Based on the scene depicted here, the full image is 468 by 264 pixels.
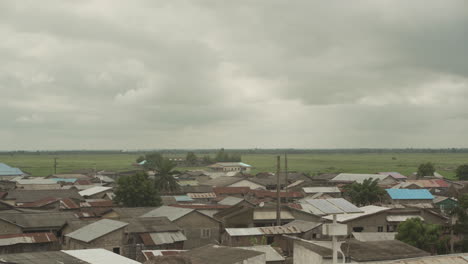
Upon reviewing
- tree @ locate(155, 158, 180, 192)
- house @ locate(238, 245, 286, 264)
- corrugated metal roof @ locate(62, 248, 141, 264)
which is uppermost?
tree @ locate(155, 158, 180, 192)

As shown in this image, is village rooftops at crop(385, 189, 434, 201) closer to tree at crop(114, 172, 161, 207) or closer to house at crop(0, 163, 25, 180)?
tree at crop(114, 172, 161, 207)

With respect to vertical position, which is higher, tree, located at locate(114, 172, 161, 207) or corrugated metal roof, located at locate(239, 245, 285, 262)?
tree, located at locate(114, 172, 161, 207)

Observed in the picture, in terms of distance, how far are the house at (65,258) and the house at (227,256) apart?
148 inches

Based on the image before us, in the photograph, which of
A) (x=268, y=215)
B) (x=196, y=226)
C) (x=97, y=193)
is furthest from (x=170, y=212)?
(x=97, y=193)

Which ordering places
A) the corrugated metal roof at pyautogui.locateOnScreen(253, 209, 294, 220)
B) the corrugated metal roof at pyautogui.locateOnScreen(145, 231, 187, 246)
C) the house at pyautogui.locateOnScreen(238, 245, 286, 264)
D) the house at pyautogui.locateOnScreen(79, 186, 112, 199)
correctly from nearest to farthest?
the house at pyautogui.locateOnScreen(238, 245, 286, 264) → the corrugated metal roof at pyautogui.locateOnScreen(145, 231, 187, 246) → the corrugated metal roof at pyautogui.locateOnScreen(253, 209, 294, 220) → the house at pyautogui.locateOnScreen(79, 186, 112, 199)

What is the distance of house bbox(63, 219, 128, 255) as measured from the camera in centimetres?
2994

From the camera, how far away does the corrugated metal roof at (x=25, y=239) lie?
98.2ft

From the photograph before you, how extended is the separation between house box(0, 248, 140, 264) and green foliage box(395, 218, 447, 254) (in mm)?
18652

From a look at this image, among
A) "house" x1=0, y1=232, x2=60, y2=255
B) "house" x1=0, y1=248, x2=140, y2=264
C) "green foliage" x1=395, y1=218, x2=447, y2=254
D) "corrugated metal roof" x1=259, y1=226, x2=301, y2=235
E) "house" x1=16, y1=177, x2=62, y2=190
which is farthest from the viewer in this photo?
"house" x1=16, y1=177, x2=62, y2=190

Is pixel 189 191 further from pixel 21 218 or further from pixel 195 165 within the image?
pixel 195 165

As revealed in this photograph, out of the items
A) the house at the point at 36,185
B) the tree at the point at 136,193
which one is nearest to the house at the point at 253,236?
the tree at the point at 136,193

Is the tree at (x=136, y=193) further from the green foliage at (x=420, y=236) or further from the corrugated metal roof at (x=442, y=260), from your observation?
the corrugated metal roof at (x=442, y=260)

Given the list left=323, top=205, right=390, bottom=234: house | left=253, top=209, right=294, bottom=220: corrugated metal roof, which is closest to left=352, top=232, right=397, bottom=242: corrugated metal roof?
left=323, top=205, right=390, bottom=234: house

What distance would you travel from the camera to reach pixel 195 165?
168 metres
